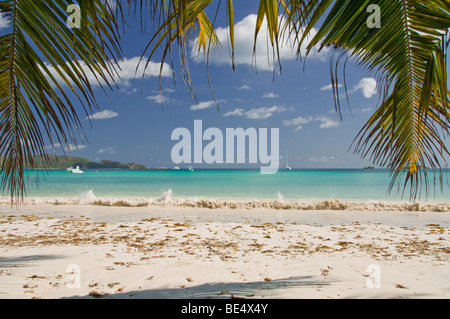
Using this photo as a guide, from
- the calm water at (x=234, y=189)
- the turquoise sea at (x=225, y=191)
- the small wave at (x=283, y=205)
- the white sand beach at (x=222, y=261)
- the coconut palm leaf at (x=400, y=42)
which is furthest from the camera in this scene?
the calm water at (x=234, y=189)

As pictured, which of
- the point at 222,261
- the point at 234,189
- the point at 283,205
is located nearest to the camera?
the point at 222,261

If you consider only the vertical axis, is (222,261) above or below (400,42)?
below

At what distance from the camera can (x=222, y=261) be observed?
412 centimetres

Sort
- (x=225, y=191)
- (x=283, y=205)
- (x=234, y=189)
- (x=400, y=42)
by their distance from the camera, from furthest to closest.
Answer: (x=234, y=189), (x=225, y=191), (x=283, y=205), (x=400, y=42)

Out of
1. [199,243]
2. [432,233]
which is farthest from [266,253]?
[432,233]

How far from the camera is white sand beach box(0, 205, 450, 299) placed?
297 cm

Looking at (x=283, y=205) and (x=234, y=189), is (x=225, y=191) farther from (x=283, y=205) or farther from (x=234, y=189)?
(x=283, y=205)

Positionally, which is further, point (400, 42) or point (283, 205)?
point (283, 205)

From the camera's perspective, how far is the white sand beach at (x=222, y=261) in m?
2.97

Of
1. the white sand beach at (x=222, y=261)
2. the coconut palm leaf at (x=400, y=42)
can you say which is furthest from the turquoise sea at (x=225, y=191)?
the coconut palm leaf at (x=400, y=42)

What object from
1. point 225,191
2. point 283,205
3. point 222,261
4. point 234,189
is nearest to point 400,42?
point 222,261

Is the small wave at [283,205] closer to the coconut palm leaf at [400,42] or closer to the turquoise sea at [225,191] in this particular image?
the turquoise sea at [225,191]
